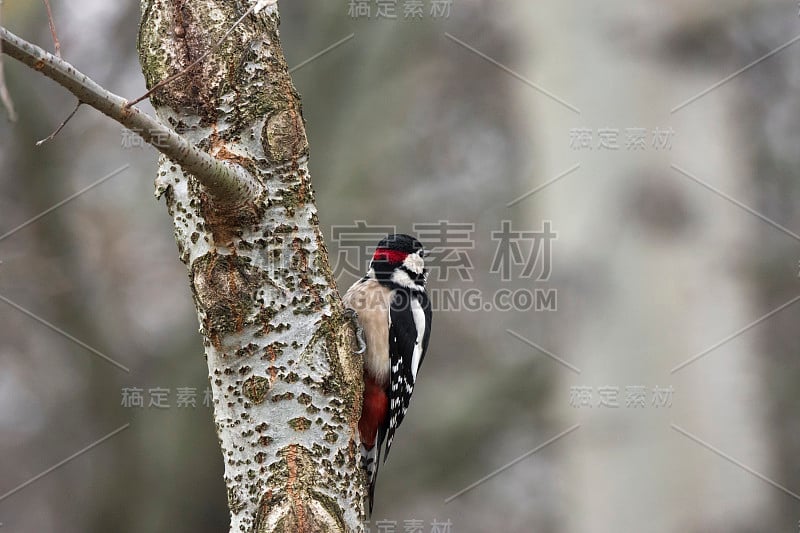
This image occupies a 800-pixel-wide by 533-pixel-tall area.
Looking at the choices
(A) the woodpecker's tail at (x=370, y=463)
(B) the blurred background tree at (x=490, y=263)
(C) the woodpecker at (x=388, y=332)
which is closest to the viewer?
(A) the woodpecker's tail at (x=370, y=463)

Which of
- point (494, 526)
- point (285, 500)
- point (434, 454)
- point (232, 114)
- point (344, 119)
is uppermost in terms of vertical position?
point (344, 119)

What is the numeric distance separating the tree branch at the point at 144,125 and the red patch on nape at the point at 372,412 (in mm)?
1419

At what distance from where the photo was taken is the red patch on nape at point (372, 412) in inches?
136

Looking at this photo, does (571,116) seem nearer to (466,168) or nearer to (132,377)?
(466,168)

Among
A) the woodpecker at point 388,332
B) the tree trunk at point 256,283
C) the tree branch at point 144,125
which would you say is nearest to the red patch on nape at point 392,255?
the woodpecker at point 388,332

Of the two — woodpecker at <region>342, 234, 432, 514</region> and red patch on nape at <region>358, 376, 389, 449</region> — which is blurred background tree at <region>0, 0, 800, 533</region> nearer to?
woodpecker at <region>342, 234, 432, 514</region>

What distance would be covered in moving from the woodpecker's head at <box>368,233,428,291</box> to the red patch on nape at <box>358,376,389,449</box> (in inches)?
19.2

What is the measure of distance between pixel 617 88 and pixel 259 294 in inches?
110

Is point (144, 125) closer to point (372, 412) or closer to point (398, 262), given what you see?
point (372, 412)

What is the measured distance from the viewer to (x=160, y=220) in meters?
5.97

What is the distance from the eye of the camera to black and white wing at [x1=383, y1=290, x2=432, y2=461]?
3.58 meters

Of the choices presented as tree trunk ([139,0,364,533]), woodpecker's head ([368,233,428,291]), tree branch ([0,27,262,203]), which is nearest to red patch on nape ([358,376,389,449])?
woodpecker's head ([368,233,428,291])

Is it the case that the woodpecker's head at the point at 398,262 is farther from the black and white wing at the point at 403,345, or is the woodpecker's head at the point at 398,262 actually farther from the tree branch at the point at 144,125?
the tree branch at the point at 144,125

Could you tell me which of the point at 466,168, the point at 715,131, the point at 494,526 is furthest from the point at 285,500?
the point at 494,526
